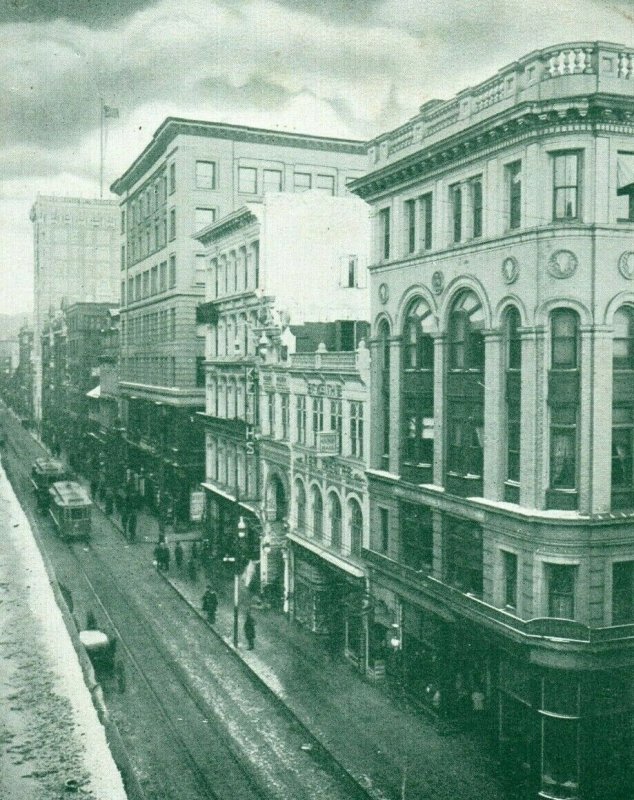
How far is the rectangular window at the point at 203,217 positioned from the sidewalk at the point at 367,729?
2841cm

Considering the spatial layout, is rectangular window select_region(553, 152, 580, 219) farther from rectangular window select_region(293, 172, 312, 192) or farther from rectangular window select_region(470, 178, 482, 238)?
rectangular window select_region(293, 172, 312, 192)

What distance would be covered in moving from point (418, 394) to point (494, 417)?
15.7 feet

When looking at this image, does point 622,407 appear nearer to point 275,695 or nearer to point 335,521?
point 275,695

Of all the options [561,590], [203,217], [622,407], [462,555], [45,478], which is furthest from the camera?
[45,478]

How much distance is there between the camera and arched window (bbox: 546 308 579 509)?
22250 mm

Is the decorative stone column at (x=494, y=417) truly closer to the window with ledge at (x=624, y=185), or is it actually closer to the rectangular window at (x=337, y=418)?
the window with ledge at (x=624, y=185)

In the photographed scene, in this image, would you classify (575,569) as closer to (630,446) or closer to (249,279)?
(630,446)

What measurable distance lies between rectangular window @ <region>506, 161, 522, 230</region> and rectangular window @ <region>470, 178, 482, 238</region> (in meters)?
1.50

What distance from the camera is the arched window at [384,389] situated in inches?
1217

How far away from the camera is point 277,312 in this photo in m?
41.3

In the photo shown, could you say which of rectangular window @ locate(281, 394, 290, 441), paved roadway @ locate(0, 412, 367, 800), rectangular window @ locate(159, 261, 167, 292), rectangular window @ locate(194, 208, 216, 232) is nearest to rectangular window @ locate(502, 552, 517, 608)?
paved roadway @ locate(0, 412, 367, 800)

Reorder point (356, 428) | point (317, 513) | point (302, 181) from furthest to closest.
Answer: point (302, 181) < point (317, 513) < point (356, 428)

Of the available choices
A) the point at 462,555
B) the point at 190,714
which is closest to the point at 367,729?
the point at 190,714

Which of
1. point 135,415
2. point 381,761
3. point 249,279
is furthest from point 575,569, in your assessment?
point 135,415
